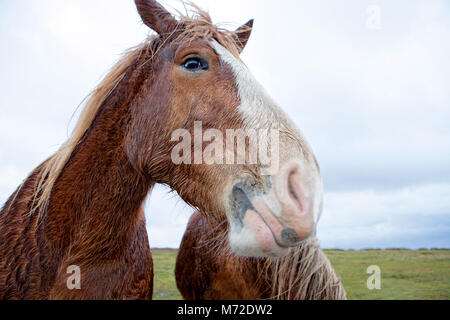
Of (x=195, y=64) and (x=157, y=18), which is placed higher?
(x=157, y=18)

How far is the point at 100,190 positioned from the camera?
273 centimetres

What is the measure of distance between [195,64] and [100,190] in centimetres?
136

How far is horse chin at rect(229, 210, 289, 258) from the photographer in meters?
1.96

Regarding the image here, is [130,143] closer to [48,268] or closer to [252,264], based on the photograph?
[48,268]

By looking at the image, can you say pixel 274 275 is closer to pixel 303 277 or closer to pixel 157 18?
pixel 303 277

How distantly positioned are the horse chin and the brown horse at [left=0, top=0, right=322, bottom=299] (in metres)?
0.02

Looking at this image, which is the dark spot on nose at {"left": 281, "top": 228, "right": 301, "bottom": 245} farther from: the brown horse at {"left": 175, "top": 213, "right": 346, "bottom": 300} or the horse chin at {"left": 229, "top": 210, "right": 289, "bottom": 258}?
the brown horse at {"left": 175, "top": 213, "right": 346, "bottom": 300}

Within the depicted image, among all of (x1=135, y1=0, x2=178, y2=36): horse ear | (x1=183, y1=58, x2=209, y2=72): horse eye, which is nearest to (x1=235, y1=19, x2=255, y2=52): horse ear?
(x1=135, y1=0, x2=178, y2=36): horse ear

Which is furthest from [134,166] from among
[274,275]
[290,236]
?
[274,275]

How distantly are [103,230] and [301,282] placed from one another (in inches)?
84.0

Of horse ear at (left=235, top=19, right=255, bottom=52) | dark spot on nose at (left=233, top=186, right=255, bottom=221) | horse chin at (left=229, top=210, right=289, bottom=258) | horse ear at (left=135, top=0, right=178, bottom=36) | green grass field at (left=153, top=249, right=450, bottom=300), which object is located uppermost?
horse ear at (left=235, top=19, right=255, bottom=52)

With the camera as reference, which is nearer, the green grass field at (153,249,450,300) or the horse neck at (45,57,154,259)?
the horse neck at (45,57,154,259)

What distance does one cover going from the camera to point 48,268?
2803 mm
